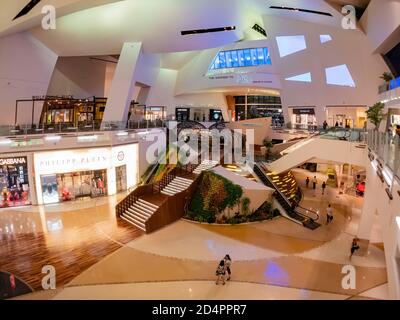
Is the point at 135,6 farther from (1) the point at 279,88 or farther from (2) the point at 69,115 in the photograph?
(1) the point at 279,88

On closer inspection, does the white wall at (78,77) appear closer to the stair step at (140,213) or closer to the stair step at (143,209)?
the stair step at (143,209)

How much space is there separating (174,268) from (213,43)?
22.2 meters

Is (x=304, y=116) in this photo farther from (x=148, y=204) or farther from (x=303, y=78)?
(x=148, y=204)

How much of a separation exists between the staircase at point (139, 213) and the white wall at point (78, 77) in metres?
14.7

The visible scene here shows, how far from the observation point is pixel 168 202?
45.9 ft

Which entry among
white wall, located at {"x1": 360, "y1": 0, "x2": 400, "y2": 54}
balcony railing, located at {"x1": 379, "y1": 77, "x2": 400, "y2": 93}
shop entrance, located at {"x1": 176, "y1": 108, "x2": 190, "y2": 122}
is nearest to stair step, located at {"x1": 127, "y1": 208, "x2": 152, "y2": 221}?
white wall, located at {"x1": 360, "y1": 0, "x2": 400, "y2": 54}

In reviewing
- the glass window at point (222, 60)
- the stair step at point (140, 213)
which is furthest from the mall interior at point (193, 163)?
the glass window at point (222, 60)

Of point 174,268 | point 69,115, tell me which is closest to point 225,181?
point 174,268

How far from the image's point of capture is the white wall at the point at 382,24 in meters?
14.8

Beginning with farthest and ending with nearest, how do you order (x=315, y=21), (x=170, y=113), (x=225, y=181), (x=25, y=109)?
(x=170, y=113) < (x=315, y=21) < (x=25, y=109) < (x=225, y=181)

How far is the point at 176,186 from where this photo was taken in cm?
1653

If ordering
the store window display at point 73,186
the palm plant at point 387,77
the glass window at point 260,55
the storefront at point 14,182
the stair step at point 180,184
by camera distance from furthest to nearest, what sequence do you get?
the glass window at point 260,55 < the palm plant at point 387,77 < the store window display at point 73,186 < the stair step at point 180,184 < the storefront at point 14,182

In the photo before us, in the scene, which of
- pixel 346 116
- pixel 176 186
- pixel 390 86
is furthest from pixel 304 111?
pixel 176 186

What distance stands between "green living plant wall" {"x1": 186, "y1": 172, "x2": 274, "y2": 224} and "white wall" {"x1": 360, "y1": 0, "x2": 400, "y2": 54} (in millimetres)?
10870
